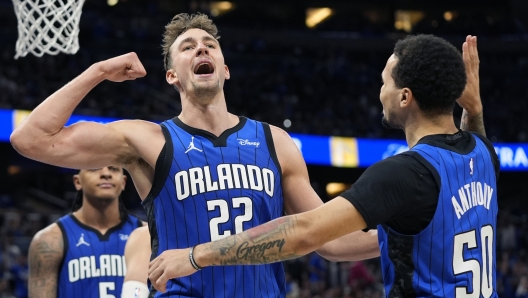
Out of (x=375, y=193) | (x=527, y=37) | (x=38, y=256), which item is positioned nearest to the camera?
(x=375, y=193)

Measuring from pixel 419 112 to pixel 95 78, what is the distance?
1.69 meters

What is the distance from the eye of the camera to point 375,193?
2.64 metres

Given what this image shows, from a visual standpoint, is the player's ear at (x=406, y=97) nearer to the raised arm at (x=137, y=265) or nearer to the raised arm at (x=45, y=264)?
the raised arm at (x=137, y=265)

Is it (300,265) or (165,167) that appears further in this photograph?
(300,265)

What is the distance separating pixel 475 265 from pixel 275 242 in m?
0.75

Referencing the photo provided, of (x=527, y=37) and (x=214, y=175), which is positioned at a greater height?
(x=527, y=37)

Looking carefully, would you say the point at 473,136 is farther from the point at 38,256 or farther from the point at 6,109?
the point at 6,109

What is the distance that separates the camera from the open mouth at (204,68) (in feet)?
13.0

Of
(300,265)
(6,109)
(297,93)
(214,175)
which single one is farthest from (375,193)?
(297,93)

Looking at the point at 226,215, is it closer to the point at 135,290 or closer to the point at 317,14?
the point at 135,290

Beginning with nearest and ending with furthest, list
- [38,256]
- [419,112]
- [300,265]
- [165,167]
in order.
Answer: [419,112], [165,167], [38,256], [300,265]

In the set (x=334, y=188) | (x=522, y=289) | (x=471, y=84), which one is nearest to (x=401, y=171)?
(x=471, y=84)

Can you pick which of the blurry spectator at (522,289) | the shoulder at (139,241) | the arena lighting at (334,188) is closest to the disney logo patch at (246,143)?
the shoulder at (139,241)

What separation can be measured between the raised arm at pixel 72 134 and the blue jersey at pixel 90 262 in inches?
79.6
